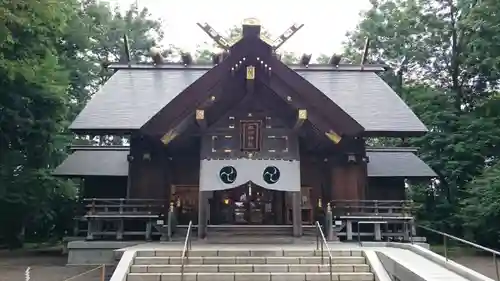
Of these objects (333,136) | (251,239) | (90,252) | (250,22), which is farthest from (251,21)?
(90,252)

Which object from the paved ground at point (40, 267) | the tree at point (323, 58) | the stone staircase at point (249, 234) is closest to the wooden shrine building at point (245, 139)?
the stone staircase at point (249, 234)

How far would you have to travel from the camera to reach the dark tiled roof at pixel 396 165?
1606cm

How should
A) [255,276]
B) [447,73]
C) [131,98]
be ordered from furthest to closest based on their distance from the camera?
[447,73] → [131,98] → [255,276]

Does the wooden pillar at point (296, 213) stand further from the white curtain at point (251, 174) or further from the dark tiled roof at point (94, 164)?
the dark tiled roof at point (94, 164)

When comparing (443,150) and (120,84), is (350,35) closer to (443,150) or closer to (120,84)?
(443,150)

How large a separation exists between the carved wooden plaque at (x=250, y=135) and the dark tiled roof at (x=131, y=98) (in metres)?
3.13

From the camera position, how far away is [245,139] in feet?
41.1

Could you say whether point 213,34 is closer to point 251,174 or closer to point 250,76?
point 250,76

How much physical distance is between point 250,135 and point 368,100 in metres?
5.65

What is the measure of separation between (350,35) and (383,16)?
2499 millimetres

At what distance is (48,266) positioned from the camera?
12617mm

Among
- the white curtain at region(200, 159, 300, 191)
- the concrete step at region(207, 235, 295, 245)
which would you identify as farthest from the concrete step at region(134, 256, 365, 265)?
the white curtain at region(200, 159, 300, 191)

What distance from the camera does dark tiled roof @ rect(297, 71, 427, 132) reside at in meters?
14.3

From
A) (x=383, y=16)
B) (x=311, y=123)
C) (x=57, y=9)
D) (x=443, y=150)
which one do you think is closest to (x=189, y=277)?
(x=311, y=123)
